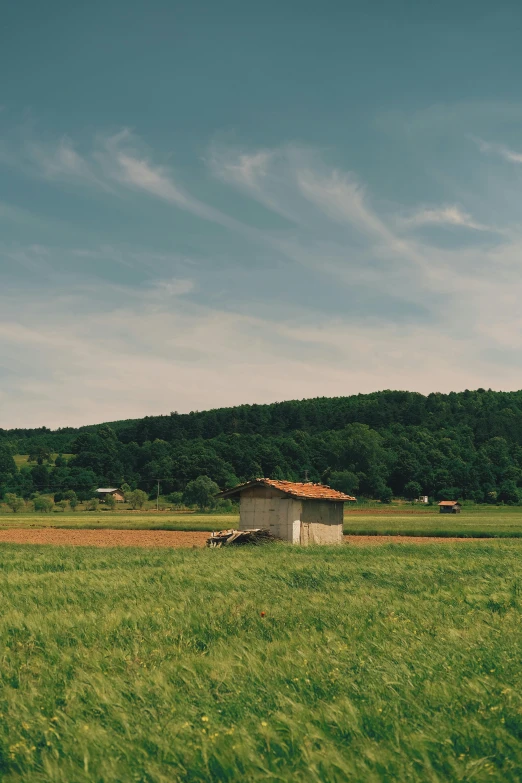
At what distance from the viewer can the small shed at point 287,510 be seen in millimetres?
41406

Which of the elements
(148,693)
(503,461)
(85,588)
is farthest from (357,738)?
(503,461)

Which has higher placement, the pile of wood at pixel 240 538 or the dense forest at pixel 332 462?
the dense forest at pixel 332 462

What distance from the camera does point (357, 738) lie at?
6.07 metres

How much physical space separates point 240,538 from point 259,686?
109ft

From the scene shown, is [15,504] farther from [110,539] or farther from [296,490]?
[296,490]

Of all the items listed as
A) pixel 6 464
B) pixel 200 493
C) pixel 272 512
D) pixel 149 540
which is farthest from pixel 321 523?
pixel 6 464

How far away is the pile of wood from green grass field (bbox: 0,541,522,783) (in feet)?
75.2

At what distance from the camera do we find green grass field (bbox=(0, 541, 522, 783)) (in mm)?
5637

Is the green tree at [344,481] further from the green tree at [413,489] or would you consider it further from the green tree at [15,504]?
the green tree at [15,504]

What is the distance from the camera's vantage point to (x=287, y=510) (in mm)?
41625

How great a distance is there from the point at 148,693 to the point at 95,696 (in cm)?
59

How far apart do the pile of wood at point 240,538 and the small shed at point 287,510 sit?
0.83 m

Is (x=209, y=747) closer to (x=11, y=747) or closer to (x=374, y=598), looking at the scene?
(x=11, y=747)

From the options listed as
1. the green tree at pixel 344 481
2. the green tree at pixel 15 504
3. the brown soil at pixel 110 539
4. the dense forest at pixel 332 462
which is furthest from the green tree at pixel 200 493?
the brown soil at pixel 110 539
